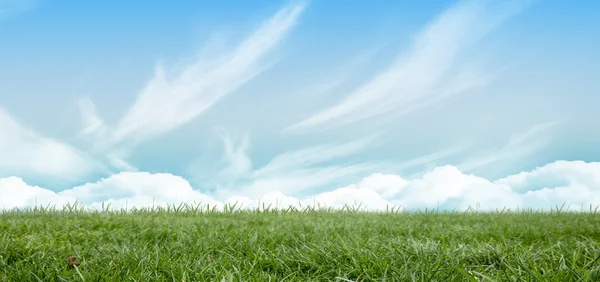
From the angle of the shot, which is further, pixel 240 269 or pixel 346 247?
pixel 346 247

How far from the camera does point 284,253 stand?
143 inches

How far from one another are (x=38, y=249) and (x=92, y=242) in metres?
0.45

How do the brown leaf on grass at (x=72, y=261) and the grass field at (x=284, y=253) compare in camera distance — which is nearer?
the grass field at (x=284, y=253)

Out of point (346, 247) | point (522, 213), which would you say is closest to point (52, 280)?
point (346, 247)

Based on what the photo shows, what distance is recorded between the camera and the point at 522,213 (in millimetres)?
7770

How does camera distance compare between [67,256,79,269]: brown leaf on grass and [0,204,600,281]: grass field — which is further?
[67,256,79,269]: brown leaf on grass

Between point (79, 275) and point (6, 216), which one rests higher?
point (6, 216)

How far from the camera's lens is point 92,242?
4340 millimetres

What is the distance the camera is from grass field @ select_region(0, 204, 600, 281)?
3.15m

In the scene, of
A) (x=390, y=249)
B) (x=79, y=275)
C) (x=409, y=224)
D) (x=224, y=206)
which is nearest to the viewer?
(x=79, y=275)

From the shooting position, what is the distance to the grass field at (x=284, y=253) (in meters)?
3.15

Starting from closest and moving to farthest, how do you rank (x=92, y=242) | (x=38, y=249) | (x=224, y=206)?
(x=38, y=249) → (x=92, y=242) → (x=224, y=206)

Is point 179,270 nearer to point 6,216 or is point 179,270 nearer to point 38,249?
point 38,249

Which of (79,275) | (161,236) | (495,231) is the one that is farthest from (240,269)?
(495,231)
